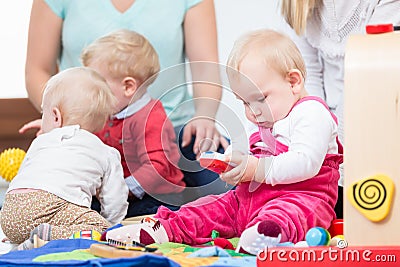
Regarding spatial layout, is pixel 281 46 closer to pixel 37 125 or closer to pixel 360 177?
pixel 360 177

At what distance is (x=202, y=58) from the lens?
6.82 ft

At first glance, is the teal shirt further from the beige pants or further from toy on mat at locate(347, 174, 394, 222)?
toy on mat at locate(347, 174, 394, 222)

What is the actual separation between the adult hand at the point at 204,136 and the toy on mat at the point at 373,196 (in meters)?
0.56

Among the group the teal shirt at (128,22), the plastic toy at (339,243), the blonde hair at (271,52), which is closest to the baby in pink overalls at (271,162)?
the blonde hair at (271,52)

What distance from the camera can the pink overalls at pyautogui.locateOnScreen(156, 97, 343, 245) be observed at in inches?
50.9

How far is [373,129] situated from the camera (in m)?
1.08

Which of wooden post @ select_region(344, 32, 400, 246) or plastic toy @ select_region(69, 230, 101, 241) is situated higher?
wooden post @ select_region(344, 32, 400, 246)

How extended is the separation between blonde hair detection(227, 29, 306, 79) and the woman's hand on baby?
0.17 metres

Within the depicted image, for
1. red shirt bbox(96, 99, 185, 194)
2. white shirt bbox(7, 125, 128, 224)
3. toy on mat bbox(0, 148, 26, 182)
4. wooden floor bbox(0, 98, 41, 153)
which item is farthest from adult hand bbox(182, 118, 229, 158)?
wooden floor bbox(0, 98, 41, 153)

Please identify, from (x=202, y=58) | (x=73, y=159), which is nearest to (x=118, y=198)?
(x=73, y=159)

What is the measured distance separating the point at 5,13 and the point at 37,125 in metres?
0.92

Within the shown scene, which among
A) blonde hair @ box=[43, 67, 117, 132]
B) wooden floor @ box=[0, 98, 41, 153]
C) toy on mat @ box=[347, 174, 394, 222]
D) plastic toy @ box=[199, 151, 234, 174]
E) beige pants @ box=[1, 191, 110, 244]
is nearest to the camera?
toy on mat @ box=[347, 174, 394, 222]

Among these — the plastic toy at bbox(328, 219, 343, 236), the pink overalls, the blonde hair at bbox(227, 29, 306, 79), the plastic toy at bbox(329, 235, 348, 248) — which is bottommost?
the plastic toy at bbox(328, 219, 343, 236)

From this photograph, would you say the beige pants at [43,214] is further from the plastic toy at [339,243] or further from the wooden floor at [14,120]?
the wooden floor at [14,120]
